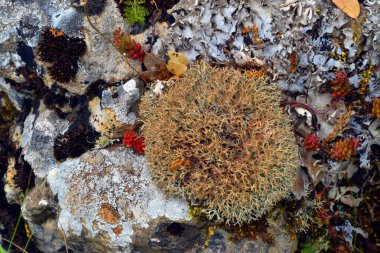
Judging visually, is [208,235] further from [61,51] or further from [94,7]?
[94,7]

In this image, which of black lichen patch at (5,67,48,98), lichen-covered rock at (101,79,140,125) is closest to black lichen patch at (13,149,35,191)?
black lichen patch at (5,67,48,98)

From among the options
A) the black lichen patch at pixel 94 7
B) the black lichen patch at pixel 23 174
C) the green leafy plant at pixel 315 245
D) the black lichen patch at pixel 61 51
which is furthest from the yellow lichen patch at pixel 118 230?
the black lichen patch at pixel 94 7

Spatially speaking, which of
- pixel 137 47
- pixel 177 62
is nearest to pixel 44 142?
pixel 137 47

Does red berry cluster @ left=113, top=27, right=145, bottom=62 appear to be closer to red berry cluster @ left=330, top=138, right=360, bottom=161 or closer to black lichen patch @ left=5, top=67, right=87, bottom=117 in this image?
black lichen patch @ left=5, top=67, right=87, bottom=117

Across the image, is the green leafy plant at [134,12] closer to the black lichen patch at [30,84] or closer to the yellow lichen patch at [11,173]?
the black lichen patch at [30,84]

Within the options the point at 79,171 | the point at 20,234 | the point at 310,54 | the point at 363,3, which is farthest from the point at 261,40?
the point at 20,234

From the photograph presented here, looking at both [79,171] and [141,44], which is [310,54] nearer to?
[141,44]
